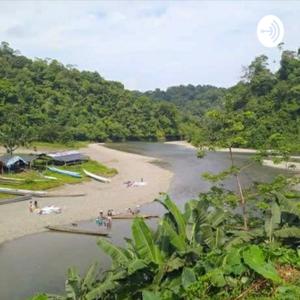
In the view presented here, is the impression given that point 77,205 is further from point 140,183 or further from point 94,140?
point 94,140

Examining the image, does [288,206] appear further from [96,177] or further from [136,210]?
[96,177]

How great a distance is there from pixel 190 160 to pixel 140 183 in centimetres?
2959

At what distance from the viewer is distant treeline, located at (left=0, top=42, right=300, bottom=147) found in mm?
102750

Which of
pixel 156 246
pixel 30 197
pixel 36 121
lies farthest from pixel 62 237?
pixel 36 121

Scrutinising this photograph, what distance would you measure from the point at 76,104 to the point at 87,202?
323ft

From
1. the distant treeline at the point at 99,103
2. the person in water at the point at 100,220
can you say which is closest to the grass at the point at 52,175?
the person in water at the point at 100,220

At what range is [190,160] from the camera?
272 feet

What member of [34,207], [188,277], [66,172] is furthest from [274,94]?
[188,277]

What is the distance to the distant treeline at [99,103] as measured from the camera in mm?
102750

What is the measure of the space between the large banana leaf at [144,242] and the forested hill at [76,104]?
318 ft

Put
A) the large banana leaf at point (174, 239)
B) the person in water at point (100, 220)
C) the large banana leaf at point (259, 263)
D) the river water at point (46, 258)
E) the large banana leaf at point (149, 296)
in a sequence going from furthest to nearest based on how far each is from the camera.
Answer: the person in water at point (100, 220) < the river water at point (46, 258) < the large banana leaf at point (174, 239) < the large banana leaf at point (259, 263) < the large banana leaf at point (149, 296)

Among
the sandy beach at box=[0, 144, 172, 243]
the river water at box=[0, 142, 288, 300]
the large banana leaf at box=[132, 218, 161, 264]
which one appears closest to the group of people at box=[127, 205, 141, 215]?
the river water at box=[0, 142, 288, 300]

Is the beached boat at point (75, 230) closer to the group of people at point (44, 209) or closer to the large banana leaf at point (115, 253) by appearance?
the group of people at point (44, 209)

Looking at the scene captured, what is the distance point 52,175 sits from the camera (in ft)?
190
